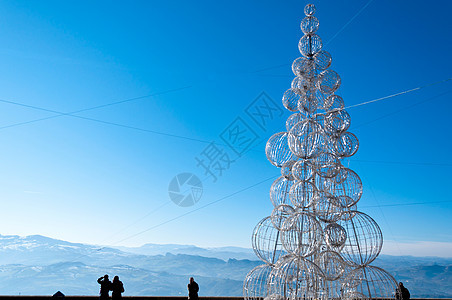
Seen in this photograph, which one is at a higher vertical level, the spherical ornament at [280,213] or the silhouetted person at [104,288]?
the spherical ornament at [280,213]

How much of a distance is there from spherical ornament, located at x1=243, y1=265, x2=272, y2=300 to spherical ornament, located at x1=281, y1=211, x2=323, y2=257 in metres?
0.68

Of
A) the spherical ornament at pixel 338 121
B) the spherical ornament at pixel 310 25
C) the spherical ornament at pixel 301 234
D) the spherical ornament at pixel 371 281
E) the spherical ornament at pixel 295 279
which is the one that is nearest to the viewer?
the spherical ornament at pixel 295 279

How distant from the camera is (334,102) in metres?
5.95

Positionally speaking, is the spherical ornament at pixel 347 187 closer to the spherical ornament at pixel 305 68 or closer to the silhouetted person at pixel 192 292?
the spherical ornament at pixel 305 68

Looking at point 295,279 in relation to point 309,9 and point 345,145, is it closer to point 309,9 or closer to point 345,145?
point 345,145

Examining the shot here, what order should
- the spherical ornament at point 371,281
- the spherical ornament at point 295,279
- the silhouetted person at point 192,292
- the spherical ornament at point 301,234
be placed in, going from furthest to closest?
1. the silhouetted person at point 192,292
2. the spherical ornament at point 371,281
3. the spherical ornament at point 301,234
4. the spherical ornament at point 295,279

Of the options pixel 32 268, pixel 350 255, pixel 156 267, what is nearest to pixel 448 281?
pixel 350 255

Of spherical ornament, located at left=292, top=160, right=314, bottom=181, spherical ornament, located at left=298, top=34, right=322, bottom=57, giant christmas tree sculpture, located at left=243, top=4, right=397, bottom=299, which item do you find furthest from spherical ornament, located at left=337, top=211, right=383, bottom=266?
spherical ornament, located at left=298, top=34, right=322, bottom=57

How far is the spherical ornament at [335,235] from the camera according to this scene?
500cm

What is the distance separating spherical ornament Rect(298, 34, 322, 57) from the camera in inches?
236

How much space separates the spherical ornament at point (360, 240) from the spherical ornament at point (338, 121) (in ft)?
4.57

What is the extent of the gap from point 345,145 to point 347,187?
0.69 metres

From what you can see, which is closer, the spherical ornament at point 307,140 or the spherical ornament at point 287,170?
the spherical ornament at point 307,140

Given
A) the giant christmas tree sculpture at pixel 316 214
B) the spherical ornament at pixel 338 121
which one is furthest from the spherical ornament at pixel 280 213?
the spherical ornament at pixel 338 121
